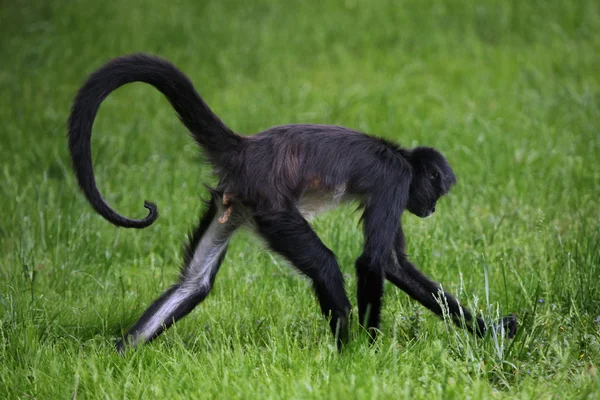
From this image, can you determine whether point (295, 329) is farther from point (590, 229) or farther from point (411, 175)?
point (590, 229)

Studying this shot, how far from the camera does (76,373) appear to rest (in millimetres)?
3334

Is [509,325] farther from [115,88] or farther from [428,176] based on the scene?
[115,88]

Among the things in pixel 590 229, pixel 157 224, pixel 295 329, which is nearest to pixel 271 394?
pixel 295 329

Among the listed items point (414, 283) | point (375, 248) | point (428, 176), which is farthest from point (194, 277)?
Answer: point (428, 176)

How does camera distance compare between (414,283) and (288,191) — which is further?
(414,283)

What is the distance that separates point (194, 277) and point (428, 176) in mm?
1411

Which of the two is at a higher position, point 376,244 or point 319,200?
point 319,200

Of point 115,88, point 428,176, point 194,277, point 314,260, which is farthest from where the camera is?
point 428,176

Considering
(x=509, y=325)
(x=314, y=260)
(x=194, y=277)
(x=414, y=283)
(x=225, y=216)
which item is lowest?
(x=509, y=325)

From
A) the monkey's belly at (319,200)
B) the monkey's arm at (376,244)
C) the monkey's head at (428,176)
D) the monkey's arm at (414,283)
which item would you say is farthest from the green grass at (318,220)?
the monkey's head at (428,176)

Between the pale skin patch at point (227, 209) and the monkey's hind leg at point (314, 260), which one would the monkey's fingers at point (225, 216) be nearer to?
the pale skin patch at point (227, 209)

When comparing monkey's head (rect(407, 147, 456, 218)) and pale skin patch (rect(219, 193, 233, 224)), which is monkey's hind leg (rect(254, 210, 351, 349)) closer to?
pale skin patch (rect(219, 193, 233, 224))

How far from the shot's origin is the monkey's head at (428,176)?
4297 mm

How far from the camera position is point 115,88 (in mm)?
3893
